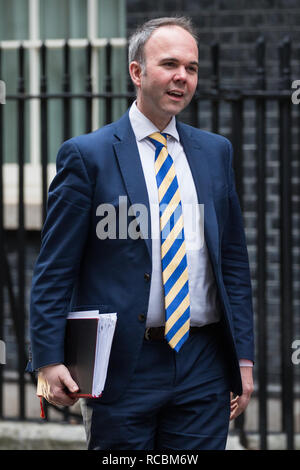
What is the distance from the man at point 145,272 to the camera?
8.84 ft

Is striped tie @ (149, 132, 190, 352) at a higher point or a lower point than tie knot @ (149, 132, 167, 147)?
lower

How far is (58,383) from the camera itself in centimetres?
266

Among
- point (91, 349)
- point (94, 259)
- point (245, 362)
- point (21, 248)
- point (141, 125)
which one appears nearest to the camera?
point (91, 349)

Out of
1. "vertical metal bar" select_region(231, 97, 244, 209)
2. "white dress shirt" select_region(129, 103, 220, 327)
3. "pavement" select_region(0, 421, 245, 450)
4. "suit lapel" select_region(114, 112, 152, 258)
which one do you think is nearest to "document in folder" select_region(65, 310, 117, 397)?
"white dress shirt" select_region(129, 103, 220, 327)

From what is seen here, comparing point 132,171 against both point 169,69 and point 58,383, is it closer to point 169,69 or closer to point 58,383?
point 169,69

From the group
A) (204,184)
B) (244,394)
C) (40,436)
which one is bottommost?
(40,436)

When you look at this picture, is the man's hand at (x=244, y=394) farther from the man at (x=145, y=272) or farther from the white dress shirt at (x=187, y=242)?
the white dress shirt at (x=187, y=242)

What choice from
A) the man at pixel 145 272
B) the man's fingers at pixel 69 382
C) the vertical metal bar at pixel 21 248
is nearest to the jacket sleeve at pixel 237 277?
the man at pixel 145 272

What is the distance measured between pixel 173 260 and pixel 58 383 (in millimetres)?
552

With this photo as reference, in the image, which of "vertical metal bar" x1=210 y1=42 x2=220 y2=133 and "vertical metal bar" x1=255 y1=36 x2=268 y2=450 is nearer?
"vertical metal bar" x1=210 y1=42 x2=220 y2=133

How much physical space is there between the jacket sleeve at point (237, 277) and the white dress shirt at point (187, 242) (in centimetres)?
16

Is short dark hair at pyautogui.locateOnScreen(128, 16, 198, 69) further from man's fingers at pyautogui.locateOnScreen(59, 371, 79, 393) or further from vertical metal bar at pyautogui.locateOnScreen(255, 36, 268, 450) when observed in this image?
vertical metal bar at pyautogui.locateOnScreen(255, 36, 268, 450)

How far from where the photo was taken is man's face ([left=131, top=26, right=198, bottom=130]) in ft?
8.89

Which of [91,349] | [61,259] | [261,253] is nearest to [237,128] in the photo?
[261,253]
